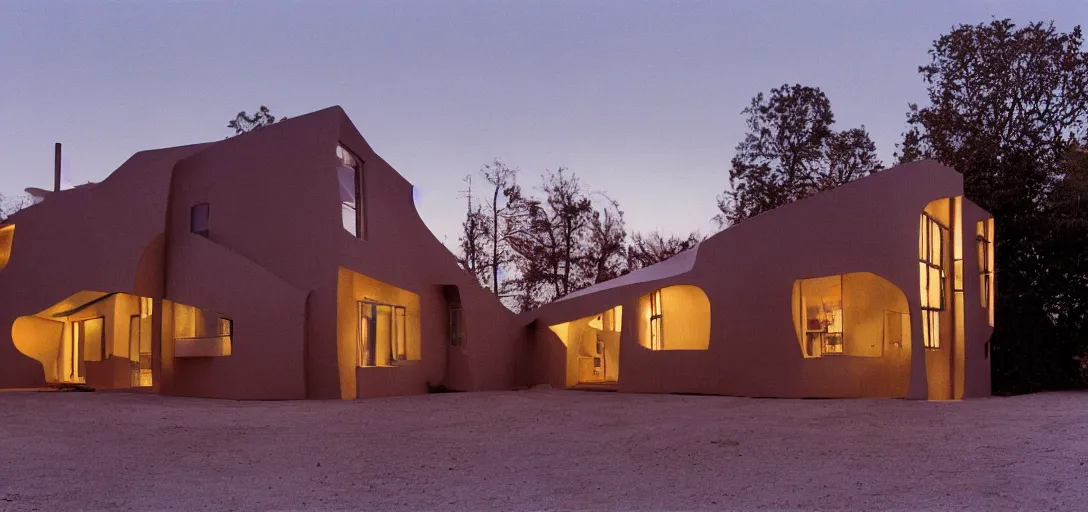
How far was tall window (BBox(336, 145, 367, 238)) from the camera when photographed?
18969 mm

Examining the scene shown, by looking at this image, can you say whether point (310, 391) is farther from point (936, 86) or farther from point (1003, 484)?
point (936, 86)

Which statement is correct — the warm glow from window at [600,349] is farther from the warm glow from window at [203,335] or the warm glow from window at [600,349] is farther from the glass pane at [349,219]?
the warm glow from window at [203,335]

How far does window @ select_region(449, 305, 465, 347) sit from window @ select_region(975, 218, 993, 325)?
36.8ft

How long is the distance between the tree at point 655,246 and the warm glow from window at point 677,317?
1349 cm

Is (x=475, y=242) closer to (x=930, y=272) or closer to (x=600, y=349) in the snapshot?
(x=600, y=349)

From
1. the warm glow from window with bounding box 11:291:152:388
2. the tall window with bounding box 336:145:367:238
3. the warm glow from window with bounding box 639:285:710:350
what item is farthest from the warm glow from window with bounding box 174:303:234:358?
the warm glow from window with bounding box 639:285:710:350

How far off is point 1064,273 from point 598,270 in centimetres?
1489

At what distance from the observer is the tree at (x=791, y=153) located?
32219 millimetres

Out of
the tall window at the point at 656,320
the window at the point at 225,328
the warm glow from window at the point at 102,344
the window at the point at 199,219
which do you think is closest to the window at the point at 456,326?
the tall window at the point at 656,320

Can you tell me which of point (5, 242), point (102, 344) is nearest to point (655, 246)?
point (102, 344)

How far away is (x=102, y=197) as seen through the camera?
19.8 metres

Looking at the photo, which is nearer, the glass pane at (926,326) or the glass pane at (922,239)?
the glass pane at (922,239)

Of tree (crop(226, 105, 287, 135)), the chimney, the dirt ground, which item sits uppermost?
tree (crop(226, 105, 287, 135))

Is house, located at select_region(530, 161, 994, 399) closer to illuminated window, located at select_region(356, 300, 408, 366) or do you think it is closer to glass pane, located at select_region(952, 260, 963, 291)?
glass pane, located at select_region(952, 260, 963, 291)
